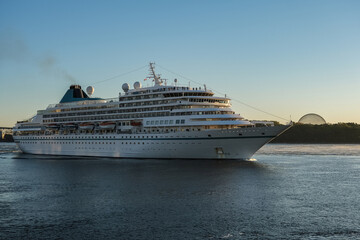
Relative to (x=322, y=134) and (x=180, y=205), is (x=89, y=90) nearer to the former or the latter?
(x=180, y=205)

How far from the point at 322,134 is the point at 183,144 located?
13303cm

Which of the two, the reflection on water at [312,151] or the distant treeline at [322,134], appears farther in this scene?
the distant treeline at [322,134]

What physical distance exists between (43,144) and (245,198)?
58.2 m

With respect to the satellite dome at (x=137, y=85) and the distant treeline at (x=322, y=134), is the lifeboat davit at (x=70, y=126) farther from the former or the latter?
the distant treeline at (x=322, y=134)

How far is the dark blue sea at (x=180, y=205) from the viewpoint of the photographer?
771 inches

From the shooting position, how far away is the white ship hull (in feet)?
164

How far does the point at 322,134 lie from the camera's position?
16925 centimetres

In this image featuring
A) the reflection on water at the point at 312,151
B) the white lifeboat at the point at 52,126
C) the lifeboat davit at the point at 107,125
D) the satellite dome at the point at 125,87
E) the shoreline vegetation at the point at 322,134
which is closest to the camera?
the lifeboat davit at the point at 107,125

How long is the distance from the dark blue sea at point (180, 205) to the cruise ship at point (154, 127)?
10037 mm

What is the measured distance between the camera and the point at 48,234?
63.0ft

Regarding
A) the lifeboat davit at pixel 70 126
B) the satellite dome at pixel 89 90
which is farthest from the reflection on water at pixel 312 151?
the lifeboat davit at pixel 70 126

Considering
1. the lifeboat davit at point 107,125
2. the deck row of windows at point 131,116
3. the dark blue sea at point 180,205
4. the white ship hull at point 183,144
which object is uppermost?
the deck row of windows at point 131,116

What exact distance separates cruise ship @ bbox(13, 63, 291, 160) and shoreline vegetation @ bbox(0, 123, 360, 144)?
120m

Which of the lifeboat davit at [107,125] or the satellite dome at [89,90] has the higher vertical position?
the satellite dome at [89,90]
